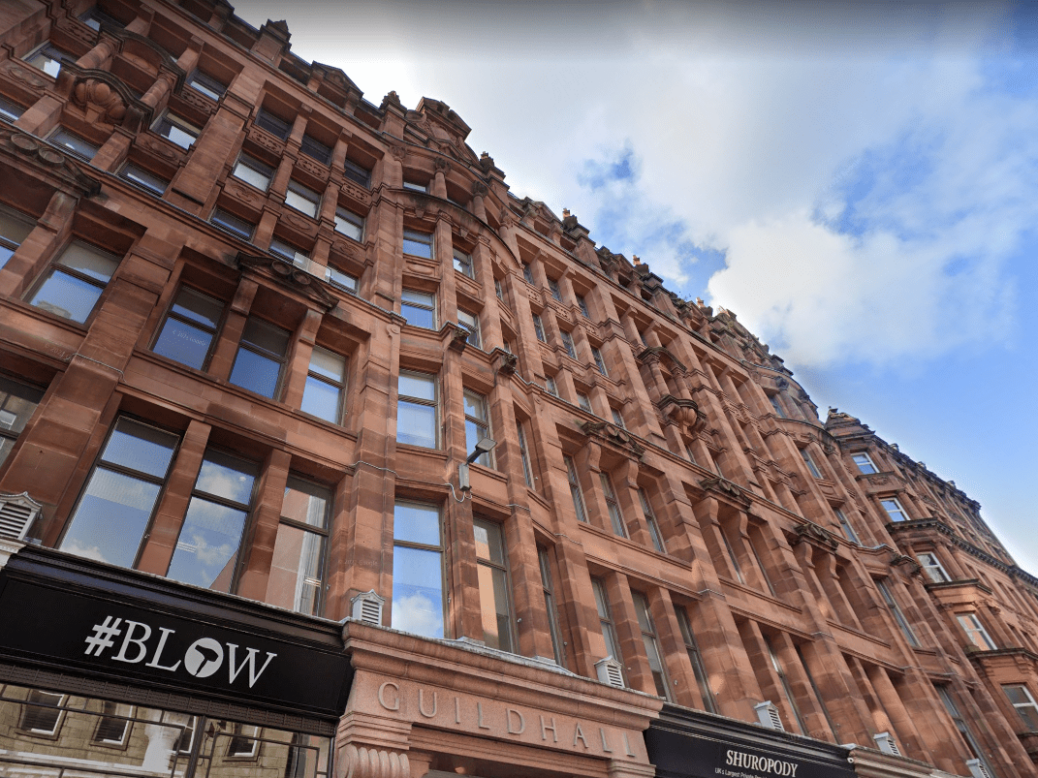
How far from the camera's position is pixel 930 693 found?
74.7 feet

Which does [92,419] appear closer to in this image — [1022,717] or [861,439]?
[1022,717]

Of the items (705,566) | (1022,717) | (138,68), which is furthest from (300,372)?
(1022,717)

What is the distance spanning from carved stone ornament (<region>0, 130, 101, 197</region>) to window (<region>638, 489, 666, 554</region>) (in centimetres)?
1720

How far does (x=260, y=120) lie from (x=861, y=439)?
4383cm

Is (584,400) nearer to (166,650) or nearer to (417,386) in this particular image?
(417,386)

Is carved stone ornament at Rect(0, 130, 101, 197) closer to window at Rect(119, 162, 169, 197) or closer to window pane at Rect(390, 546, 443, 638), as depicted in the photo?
window at Rect(119, 162, 169, 197)

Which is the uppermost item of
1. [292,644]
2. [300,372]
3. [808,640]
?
[300,372]

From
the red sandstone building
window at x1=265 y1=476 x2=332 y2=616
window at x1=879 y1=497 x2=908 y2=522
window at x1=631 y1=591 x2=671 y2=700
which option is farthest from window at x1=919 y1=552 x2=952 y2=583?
window at x1=265 y1=476 x2=332 y2=616

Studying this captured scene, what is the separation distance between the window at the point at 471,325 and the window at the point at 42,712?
13549mm

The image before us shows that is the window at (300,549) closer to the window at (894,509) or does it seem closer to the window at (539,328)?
the window at (539,328)

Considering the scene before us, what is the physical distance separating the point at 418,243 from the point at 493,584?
12.2m

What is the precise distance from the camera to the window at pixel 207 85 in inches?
796

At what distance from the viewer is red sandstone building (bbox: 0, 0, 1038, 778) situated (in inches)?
334

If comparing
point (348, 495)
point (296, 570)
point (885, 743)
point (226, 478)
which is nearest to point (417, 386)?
point (348, 495)
